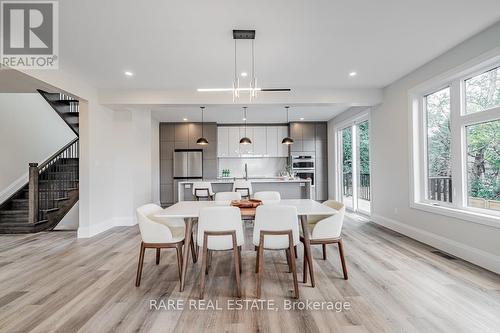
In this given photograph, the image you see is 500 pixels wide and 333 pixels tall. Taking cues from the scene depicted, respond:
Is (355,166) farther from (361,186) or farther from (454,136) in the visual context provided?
(454,136)

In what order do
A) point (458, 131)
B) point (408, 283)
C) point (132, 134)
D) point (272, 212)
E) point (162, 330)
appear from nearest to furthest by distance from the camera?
point (162, 330), point (272, 212), point (408, 283), point (458, 131), point (132, 134)

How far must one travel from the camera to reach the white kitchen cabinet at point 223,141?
8570 millimetres

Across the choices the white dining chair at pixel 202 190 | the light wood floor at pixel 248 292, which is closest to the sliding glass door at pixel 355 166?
the light wood floor at pixel 248 292

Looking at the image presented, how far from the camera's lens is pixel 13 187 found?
562 cm

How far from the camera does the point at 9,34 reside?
284 cm

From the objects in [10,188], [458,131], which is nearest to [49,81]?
[10,188]

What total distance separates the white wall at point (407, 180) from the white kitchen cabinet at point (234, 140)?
4373 millimetres

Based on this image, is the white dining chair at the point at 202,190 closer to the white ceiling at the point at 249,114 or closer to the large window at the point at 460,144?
the white ceiling at the point at 249,114

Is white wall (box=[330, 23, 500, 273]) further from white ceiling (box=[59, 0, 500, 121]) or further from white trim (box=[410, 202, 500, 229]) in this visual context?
white ceiling (box=[59, 0, 500, 121])

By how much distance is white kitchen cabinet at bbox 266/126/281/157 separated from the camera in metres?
8.63

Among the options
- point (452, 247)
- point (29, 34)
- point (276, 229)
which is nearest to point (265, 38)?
point (276, 229)

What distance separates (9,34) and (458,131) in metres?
5.69

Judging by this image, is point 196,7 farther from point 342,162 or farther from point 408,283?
point 342,162

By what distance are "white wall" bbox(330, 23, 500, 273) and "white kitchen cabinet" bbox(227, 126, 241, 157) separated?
14.3ft
